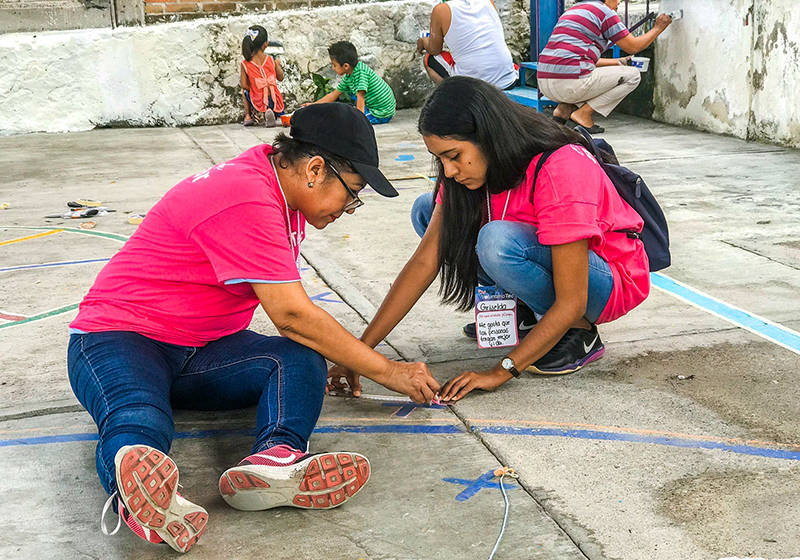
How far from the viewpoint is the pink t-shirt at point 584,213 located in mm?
2631

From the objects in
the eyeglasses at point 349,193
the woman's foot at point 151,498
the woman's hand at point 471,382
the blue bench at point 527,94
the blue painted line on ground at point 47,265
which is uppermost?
the eyeglasses at point 349,193

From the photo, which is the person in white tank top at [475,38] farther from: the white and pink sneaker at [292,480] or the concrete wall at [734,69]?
the white and pink sneaker at [292,480]

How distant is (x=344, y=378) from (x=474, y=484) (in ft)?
2.46

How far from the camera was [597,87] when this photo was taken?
7.36 metres

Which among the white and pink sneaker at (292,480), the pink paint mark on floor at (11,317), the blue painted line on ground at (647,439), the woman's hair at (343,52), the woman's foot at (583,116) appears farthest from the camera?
the woman's hair at (343,52)

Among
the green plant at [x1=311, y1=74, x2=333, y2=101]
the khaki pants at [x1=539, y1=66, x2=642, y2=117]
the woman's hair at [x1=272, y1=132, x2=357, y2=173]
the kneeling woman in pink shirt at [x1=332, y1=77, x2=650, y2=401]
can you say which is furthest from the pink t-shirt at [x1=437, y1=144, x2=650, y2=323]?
the green plant at [x1=311, y1=74, x2=333, y2=101]

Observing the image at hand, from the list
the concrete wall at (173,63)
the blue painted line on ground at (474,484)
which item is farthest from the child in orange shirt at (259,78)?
the blue painted line on ground at (474,484)

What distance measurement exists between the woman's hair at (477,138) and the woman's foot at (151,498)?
1258mm

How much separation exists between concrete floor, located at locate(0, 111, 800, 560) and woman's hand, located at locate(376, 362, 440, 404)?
0.51ft

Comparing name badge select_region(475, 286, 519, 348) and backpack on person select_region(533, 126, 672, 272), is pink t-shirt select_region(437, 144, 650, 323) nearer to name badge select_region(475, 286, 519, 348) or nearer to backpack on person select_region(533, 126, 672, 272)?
backpack on person select_region(533, 126, 672, 272)

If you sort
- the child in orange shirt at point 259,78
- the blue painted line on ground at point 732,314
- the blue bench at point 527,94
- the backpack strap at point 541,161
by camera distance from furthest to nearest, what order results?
the child in orange shirt at point 259,78 → the blue bench at point 527,94 → the blue painted line on ground at point 732,314 → the backpack strap at point 541,161

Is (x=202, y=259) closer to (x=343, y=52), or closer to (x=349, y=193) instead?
(x=349, y=193)

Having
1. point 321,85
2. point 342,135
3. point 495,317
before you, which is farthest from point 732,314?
point 321,85

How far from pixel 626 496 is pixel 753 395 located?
2.61 ft
